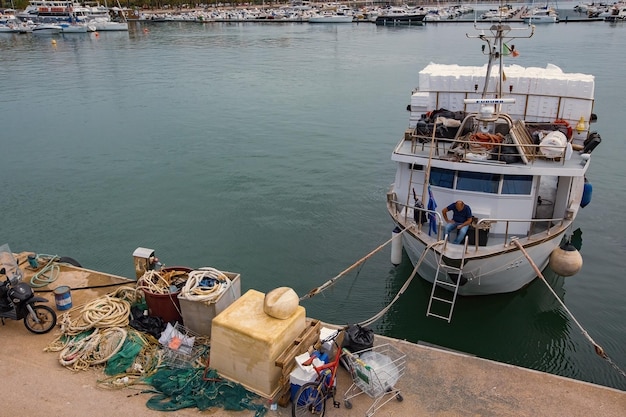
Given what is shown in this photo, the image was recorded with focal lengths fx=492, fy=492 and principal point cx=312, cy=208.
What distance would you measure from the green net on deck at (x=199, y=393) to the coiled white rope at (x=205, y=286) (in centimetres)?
128

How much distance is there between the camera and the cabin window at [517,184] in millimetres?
13000

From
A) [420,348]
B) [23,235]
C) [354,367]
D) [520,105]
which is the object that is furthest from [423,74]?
[23,235]

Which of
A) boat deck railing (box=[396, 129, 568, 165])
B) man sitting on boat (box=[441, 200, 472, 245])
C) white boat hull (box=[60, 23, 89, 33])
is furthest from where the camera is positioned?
white boat hull (box=[60, 23, 89, 33])

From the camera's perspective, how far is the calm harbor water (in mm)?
13797

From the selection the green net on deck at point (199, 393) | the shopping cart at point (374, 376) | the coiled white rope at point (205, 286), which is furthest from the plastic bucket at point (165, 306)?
the shopping cart at point (374, 376)

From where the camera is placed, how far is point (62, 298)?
395 inches

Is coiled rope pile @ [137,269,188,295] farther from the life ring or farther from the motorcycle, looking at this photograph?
the life ring

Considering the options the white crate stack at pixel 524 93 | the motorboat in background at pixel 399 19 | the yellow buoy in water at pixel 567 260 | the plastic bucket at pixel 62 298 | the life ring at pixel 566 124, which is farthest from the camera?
the motorboat in background at pixel 399 19

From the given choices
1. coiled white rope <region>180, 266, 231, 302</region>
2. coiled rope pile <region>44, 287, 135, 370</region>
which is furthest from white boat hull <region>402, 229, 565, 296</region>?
coiled rope pile <region>44, 287, 135, 370</region>

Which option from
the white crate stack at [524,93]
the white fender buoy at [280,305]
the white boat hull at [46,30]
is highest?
the white boat hull at [46,30]

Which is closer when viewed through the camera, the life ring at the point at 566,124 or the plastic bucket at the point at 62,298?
the plastic bucket at the point at 62,298

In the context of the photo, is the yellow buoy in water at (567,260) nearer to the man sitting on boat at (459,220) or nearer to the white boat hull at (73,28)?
the man sitting on boat at (459,220)

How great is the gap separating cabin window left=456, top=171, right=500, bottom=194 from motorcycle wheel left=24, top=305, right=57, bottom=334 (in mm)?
10201

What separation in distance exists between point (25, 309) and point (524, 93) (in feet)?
50.7
